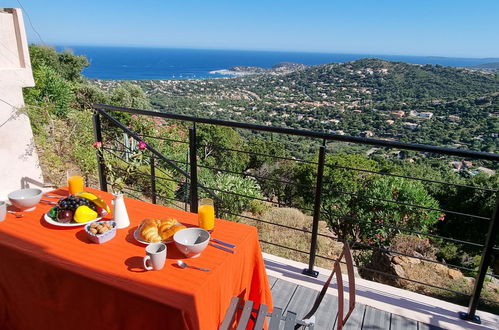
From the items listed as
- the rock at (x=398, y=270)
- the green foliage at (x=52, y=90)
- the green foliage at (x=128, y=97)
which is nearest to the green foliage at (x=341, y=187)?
the rock at (x=398, y=270)

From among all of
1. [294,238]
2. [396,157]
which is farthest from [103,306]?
[396,157]

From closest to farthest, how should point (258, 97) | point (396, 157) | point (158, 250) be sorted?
1. point (158, 250)
2. point (396, 157)
3. point (258, 97)

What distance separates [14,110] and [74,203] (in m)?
1.32

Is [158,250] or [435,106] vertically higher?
[158,250]

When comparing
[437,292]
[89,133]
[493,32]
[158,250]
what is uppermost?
[493,32]

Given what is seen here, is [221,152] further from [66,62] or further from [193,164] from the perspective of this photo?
[193,164]

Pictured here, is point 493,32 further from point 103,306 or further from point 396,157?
point 103,306

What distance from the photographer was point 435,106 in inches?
821

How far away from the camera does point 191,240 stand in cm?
137

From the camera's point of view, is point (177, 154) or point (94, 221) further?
point (177, 154)

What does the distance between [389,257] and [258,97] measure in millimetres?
30675

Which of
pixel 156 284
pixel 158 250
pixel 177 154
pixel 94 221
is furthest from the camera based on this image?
pixel 177 154

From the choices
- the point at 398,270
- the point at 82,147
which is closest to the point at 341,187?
the point at 398,270

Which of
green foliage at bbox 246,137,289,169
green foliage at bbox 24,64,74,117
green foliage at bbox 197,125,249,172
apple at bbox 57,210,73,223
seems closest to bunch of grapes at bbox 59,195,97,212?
apple at bbox 57,210,73,223
